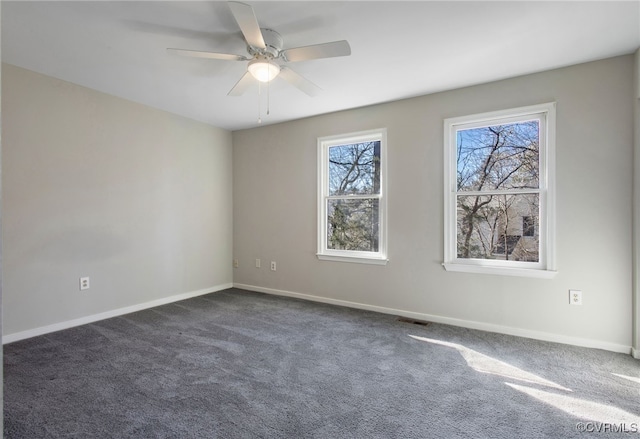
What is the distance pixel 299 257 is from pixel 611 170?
3.33 metres

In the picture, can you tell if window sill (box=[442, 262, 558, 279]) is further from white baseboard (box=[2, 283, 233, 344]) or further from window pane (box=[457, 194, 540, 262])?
white baseboard (box=[2, 283, 233, 344])

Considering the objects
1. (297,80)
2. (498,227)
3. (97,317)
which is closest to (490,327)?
(498,227)

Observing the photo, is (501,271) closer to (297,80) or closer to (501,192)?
(501,192)

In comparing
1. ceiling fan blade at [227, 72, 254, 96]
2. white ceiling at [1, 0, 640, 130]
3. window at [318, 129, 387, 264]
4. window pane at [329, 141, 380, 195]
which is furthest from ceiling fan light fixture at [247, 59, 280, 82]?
window pane at [329, 141, 380, 195]

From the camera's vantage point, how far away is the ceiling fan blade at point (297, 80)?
106 inches

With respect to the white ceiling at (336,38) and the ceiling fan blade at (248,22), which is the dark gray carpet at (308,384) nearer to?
the ceiling fan blade at (248,22)

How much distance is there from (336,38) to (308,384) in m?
2.55

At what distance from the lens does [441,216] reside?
359 cm

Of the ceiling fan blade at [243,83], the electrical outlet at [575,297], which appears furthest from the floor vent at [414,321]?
the ceiling fan blade at [243,83]

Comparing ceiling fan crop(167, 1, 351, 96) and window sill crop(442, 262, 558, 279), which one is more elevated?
ceiling fan crop(167, 1, 351, 96)

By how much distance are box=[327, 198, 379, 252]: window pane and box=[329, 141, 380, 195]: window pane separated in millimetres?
148

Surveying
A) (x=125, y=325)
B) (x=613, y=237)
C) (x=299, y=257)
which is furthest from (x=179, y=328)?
(x=613, y=237)

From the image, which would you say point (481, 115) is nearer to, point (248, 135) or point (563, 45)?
point (563, 45)

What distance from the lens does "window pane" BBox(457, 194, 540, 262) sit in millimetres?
3236
